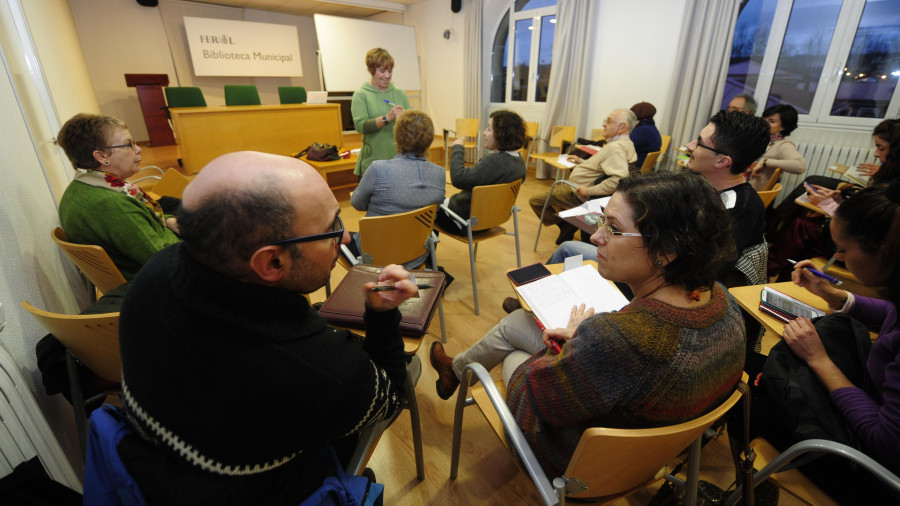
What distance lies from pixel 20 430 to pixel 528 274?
1.45m

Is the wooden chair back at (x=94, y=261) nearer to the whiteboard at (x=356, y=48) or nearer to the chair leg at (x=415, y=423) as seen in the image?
the chair leg at (x=415, y=423)

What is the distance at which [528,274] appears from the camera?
141cm

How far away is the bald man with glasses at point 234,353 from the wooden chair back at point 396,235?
1.01 metres

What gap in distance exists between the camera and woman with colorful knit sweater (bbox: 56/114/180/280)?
151 cm

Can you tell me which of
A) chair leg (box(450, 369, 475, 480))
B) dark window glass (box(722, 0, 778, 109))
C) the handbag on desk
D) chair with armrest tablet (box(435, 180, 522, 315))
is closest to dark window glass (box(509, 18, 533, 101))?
dark window glass (box(722, 0, 778, 109))

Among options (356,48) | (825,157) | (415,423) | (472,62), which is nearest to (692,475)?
(415,423)

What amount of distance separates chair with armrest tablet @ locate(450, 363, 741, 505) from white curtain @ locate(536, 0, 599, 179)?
491cm

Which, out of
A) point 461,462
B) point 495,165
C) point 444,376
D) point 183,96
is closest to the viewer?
point 461,462

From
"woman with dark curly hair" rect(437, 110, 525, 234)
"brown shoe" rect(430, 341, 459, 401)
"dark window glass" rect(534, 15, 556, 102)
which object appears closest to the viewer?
"brown shoe" rect(430, 341, 459, 401)

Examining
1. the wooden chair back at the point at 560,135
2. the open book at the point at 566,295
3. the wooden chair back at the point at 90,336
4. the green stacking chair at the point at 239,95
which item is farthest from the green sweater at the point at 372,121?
the green stacking chair at the point at 239,95

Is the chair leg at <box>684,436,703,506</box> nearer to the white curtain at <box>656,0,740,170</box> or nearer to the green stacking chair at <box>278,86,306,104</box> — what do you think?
the white curtain at <box>656,0,740,170</box>

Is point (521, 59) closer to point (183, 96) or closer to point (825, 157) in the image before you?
point (825, 157)

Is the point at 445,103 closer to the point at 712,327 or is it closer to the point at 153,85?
the point at 153,85

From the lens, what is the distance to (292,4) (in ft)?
23.5
